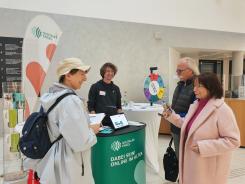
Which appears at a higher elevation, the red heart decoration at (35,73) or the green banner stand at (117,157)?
the red heart decoration at (35,73)

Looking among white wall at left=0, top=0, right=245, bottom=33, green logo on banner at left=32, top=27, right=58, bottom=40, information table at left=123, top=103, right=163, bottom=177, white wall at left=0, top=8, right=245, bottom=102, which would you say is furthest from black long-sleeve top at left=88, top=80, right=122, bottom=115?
white wall at left=0, top=8, right=245, bottom=102

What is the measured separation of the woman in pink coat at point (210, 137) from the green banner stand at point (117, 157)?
525 mm

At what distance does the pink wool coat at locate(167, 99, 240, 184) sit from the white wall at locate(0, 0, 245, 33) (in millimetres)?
2629

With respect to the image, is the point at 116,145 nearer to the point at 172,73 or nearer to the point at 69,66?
the point at 69,66

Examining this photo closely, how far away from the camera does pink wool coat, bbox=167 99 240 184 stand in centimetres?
173

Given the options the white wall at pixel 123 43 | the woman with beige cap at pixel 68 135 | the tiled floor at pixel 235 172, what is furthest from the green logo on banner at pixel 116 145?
the white wall at pixel 123 43

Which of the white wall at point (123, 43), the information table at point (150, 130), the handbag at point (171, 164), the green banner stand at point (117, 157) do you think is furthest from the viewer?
the white wall at point (123, 43)

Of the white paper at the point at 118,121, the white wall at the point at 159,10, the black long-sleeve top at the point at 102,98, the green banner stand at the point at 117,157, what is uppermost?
the white wall at the point at 159,10

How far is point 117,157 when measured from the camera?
7.22 feet

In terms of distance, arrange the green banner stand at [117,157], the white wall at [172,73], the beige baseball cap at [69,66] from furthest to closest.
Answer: the white wall at [172,73] < the green banner stand at [117,157] < the beige baseball cap at [69,66]

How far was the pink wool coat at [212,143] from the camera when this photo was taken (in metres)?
1.73

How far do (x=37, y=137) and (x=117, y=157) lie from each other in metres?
0.84

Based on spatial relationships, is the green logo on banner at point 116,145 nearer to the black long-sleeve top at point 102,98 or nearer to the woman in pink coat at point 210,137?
the woman in pink coat at point 210,137

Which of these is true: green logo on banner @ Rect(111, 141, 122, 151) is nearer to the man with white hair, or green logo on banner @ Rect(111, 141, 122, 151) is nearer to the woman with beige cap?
the woman with beige cap
